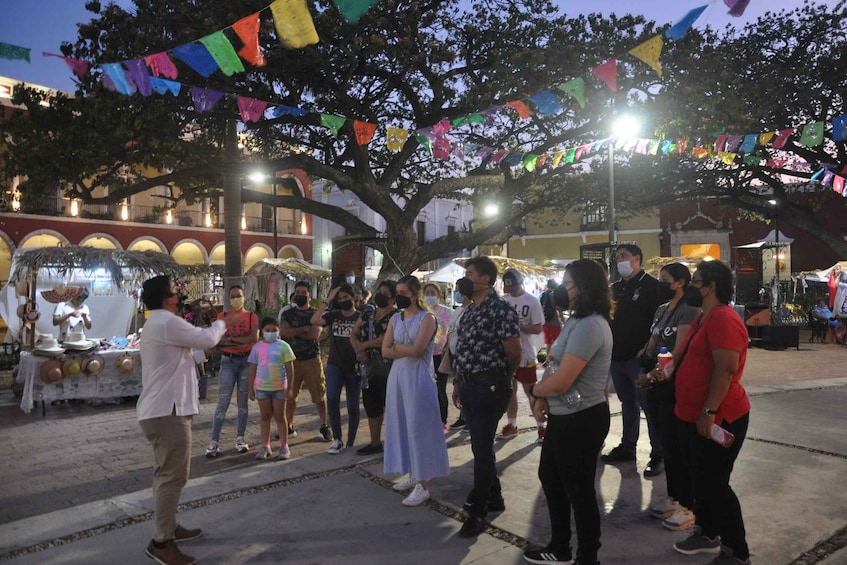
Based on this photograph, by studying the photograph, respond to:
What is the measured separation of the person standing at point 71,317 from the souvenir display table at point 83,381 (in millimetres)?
646

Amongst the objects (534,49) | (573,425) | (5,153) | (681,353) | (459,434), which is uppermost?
(534,49)

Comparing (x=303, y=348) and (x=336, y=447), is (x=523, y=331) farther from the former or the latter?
(x=303, y=348)

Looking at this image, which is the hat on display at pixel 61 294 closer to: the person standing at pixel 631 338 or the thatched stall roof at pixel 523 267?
the person standing at pixel 631 338

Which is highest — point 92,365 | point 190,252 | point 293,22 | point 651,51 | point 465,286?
point 651,51

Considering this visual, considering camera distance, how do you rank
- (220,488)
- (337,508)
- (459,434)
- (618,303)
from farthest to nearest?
(459,434)
(618,303)
(220,488)
(337,508)

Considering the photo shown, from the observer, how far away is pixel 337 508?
4.29 metres

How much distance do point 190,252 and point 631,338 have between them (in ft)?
99.8

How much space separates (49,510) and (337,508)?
2.15 meters

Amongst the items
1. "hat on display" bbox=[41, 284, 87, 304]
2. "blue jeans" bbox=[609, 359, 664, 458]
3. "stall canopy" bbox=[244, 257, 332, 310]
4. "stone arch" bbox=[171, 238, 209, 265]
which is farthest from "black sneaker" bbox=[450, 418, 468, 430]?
"stone arch" bbox=[171, 238, 209, 265]

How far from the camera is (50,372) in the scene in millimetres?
8344

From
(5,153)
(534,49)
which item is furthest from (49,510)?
(534,49)

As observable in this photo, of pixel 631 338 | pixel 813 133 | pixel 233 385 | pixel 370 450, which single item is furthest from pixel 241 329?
pixel 813 133

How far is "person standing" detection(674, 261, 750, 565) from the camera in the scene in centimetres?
319

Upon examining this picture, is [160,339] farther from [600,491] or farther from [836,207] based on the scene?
[836,207]
